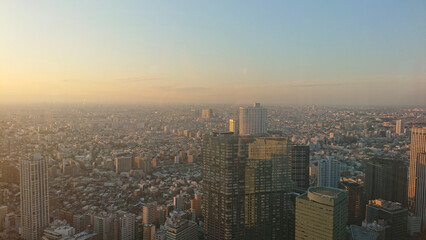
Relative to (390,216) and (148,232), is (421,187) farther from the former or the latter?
(148,232)

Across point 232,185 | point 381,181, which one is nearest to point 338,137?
point 381,181

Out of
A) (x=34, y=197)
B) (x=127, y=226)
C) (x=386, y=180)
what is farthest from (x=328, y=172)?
(x=34, y=197)

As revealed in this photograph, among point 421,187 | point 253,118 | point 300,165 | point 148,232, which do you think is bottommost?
point 148,232

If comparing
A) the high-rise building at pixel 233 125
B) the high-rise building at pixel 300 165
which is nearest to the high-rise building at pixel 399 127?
the high-rise building at pixel 300 165

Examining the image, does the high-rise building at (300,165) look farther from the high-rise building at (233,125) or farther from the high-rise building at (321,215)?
the high-rise building at (321,215)

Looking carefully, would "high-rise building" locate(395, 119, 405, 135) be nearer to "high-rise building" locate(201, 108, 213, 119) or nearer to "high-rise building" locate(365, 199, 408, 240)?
"high-rise building" locate(365, 199, 408, 240)
